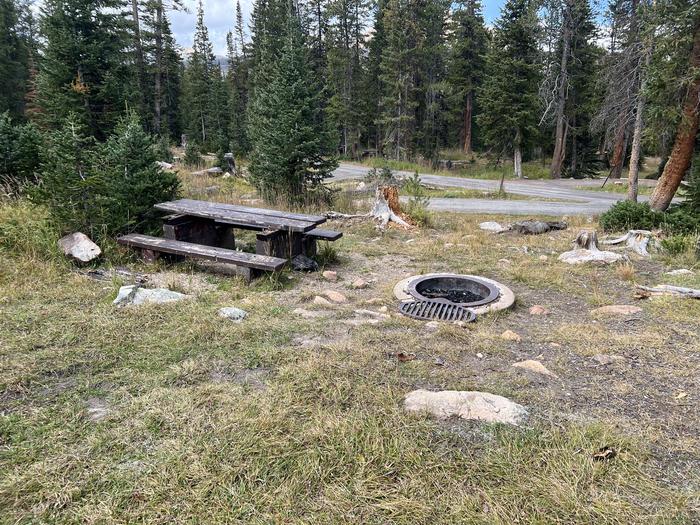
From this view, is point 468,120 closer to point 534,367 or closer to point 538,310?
point 538,310

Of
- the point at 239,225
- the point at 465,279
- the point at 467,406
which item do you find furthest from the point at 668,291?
the point at 239,225

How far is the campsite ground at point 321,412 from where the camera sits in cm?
177

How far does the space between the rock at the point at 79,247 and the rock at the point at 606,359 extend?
5060 millimetres

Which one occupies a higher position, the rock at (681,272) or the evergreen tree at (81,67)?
the evergreen tree at (81,67)

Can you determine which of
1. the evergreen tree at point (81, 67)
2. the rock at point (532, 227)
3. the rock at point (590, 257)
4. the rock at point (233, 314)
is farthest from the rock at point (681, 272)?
the evergreen tree at point (81, 67)

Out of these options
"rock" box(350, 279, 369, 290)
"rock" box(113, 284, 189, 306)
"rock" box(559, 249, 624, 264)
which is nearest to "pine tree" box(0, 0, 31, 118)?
"rock" box(113, 284, 189, 306)

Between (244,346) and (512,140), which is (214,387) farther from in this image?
(512,140)

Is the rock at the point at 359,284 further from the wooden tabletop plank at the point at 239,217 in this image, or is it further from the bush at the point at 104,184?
the bush at the point at 104,184

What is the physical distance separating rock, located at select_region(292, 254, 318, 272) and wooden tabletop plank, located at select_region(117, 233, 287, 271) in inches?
19.4

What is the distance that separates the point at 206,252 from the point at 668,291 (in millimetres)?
5057

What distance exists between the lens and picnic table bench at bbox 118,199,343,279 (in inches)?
187

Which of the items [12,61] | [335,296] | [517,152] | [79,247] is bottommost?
[335,296]

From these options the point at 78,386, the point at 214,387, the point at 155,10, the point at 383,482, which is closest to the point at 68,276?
the point at 78,386

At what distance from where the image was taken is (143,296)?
394cm
